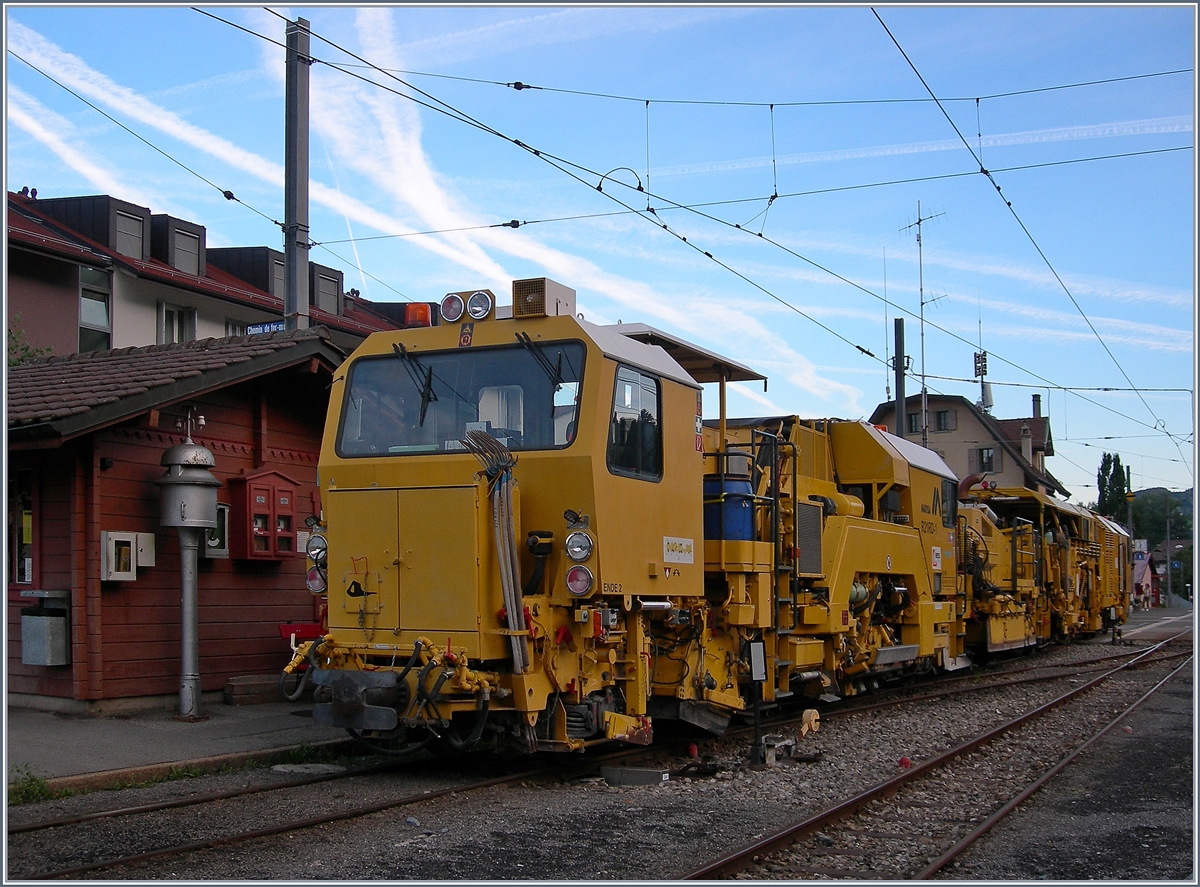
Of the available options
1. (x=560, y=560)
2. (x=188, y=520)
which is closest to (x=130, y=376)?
(x=188, y=520)

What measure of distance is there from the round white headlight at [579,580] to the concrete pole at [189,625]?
499cm

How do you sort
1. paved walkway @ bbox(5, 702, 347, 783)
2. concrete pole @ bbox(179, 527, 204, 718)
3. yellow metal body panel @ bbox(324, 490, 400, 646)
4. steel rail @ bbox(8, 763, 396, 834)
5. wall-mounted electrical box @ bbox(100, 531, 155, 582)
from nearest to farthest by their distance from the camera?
steel rail @ bbox(8, 763, 396, 834)
yellow metal body panel @ bbox(324, 490, 400, 646)
paved walkway @ bbox(5, 702, 347, 783)
wall-mounted electrical box @ bbox(100, 531, 155, 582)
concrete pole @ bbox(179, 527, 204, 718)

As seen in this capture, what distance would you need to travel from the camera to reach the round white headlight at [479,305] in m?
9.24

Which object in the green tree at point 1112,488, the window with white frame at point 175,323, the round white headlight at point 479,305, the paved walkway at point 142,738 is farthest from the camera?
the green tree at point 1112,488

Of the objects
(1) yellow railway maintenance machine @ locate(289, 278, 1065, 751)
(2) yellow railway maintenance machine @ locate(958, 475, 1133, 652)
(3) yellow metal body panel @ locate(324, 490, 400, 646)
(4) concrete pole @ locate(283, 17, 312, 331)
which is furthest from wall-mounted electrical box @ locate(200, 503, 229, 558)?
(2) yellow railway maintenance machine @ locate(958, 475, 1133, 652)

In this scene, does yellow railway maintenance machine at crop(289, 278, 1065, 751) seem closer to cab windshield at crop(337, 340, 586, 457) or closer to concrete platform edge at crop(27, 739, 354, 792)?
cab windshield at crop(337, 340, 586, 457)

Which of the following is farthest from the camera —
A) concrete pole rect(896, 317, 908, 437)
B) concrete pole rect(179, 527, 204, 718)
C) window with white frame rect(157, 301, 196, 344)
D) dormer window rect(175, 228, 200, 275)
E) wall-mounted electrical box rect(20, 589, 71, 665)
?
dormer window rect(175, 228, 200, 275)

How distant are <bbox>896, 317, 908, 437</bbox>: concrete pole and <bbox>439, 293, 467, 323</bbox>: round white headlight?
17.9 metres

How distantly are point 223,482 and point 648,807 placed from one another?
6863 mm

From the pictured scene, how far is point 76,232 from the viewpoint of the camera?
27.8 meters

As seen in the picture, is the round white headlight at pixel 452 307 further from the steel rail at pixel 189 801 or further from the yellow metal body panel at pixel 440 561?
the steel rail at pixel 189 801

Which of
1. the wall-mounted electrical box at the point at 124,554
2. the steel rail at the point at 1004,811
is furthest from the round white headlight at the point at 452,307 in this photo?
the steel rail at the point at 1004,811

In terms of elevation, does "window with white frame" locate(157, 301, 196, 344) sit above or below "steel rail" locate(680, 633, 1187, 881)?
above

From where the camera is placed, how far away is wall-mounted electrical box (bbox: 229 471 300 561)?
41.4 ft
